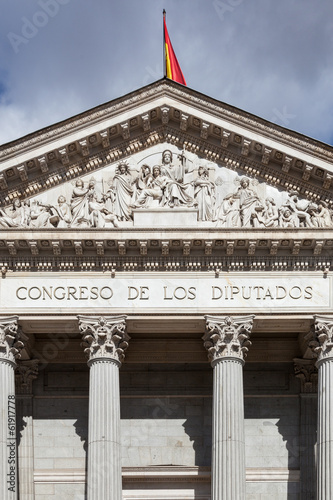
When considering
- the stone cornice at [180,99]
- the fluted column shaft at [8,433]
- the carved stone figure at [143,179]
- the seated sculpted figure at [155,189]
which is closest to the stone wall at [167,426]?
the fluted column shaft at [8,433]

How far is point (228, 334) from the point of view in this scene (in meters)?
41.0

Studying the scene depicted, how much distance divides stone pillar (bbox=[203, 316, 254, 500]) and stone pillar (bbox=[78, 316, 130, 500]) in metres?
2.85

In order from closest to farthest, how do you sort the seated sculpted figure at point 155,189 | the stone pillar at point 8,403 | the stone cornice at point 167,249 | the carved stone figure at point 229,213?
the stone pillar at point 8,403, the stone cornice at point 167,249, the carved stone figure at point 229,213, the seated sculpted figure at point 155,189

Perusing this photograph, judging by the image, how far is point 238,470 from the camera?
39.7 meters

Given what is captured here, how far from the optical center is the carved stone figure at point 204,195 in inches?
1672

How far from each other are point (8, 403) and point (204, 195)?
360 inches

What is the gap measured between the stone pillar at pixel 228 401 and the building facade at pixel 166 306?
0.15ft

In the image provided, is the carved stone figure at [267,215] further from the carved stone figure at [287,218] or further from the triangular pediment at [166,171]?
the carved stone figure at [287,218]

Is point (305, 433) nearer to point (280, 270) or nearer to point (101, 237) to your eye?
point (280, 270)

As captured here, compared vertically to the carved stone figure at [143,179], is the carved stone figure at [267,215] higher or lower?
lower

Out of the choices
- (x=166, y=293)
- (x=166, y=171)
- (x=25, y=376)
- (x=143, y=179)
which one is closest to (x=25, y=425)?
(x=25, y=376)

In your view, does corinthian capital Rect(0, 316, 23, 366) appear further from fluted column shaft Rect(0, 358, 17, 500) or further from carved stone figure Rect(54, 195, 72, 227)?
carved stone figure Rect(54, 195, 72, 227)

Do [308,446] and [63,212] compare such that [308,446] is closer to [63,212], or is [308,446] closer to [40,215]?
[63,212]

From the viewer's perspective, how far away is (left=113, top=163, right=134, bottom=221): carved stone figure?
42.4 meters
